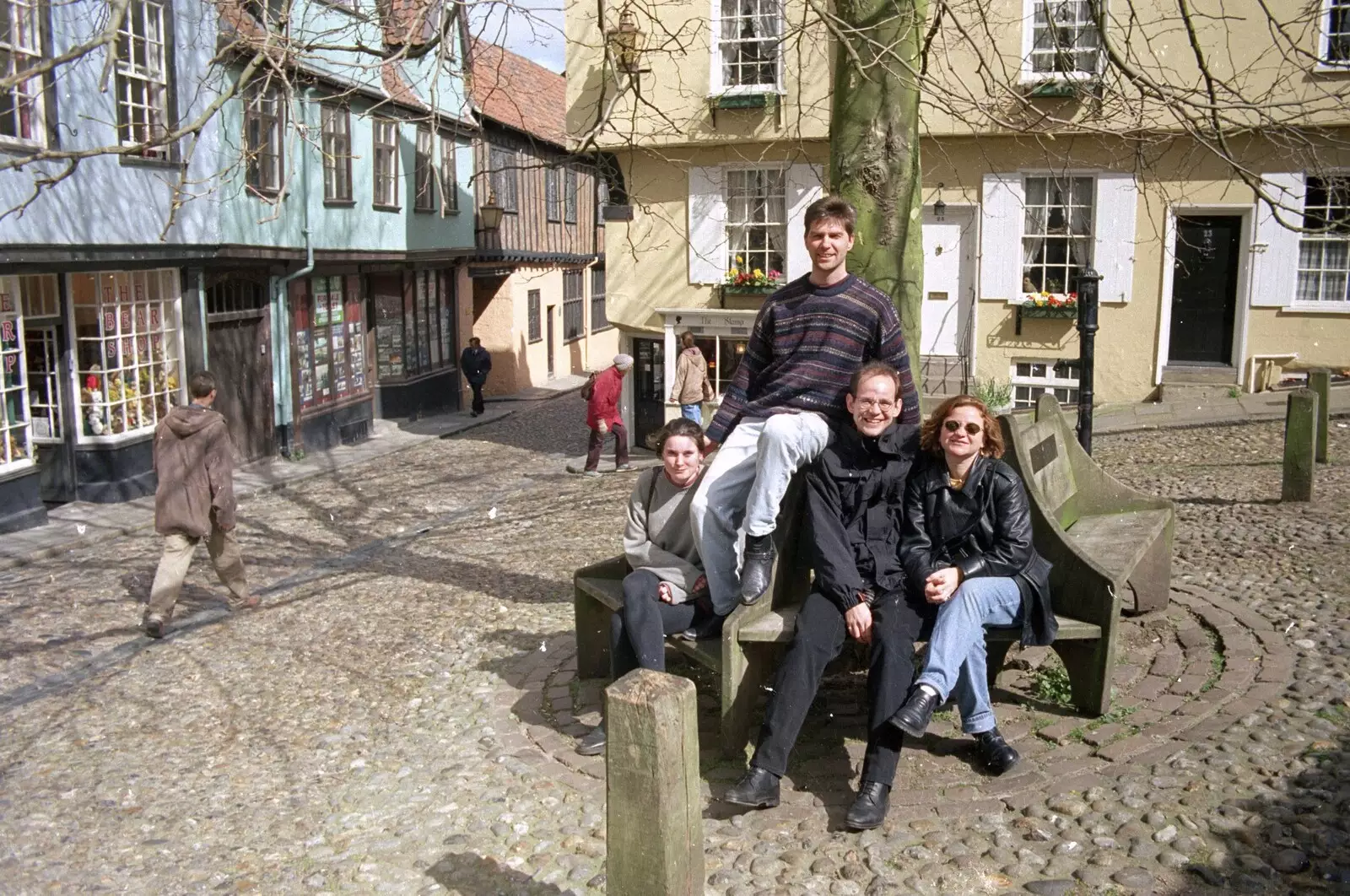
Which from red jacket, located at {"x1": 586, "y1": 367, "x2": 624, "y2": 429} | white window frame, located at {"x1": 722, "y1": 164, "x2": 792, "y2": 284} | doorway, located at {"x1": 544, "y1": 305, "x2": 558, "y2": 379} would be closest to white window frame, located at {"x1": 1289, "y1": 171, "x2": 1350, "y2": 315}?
white window frame, located at {"x1": 722, "y1": 164, "x2": 792, "y2": 284}

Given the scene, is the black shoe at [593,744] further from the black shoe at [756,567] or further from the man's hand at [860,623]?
the man's hand at [860,623]

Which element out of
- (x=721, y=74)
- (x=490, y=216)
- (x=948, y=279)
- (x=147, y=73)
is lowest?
(x=948, y=279)

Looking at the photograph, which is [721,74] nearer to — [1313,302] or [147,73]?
[147,73]

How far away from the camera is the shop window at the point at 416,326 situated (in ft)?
77.3

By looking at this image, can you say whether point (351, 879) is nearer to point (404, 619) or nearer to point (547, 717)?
point (547, 717)

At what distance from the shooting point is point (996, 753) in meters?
4.87

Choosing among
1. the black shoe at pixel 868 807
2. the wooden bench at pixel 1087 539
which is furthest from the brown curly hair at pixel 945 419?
the black shoe at pixel 868 807

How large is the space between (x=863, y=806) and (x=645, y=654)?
3.93 ft

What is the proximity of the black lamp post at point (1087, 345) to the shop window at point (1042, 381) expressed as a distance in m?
7.82

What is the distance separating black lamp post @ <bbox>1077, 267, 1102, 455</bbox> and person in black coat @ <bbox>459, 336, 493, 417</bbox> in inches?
657

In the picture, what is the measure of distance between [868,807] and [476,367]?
71.3ft

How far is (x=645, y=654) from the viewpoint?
5.30 m

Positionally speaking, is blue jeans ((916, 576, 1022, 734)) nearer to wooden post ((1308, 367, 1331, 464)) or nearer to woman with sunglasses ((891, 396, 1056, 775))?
woman with sunglasses ((891, 396, 1056, 775))

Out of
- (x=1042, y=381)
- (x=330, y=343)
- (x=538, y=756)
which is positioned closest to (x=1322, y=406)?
(x=1042, y=381)
